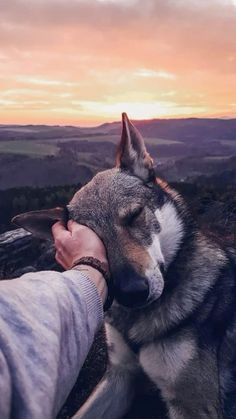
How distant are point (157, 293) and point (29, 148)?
6383 centimetres

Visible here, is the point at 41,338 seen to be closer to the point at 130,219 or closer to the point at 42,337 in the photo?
the point at 42,337

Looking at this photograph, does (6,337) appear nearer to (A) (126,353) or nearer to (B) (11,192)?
(A) (126,353)

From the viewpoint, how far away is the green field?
196 ft

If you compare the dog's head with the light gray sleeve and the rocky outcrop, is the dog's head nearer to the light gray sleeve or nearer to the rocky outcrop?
the light gray sleeve

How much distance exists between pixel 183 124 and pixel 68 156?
59431mm

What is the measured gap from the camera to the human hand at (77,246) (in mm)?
2684

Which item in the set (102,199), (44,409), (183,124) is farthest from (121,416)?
(183,124)

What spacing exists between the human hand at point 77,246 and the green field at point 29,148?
55.1 metres

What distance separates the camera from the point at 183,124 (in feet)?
360

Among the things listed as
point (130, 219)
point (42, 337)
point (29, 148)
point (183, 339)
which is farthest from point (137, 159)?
point (29, 148)

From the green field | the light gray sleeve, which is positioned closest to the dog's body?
the light gray sleeve

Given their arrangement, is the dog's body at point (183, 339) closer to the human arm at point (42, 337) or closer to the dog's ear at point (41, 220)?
the dog's ear at point (41, 220)

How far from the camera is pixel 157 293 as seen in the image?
3576 mm

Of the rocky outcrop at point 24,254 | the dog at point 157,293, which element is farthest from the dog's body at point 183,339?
the rocky outcrop at point 24,254
